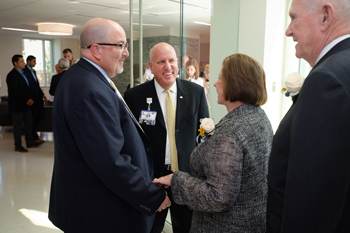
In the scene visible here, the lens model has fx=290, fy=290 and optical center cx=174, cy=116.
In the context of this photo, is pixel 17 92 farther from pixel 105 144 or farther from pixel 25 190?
pixel 105 144

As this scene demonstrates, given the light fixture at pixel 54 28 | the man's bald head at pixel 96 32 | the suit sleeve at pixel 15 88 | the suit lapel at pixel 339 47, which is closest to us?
the suit lapel at pixel 339 47

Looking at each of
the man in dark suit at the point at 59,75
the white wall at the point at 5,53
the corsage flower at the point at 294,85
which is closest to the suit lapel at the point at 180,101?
the corsage flower at the point at 294,85

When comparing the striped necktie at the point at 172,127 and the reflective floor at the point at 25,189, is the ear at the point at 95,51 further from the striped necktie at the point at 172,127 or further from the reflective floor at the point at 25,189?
the reflective floor at the point at 25,189

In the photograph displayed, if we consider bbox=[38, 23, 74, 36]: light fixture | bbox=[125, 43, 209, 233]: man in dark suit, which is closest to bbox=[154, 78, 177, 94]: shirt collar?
bbox=[125, 43, 209, 233]: man in dark suit

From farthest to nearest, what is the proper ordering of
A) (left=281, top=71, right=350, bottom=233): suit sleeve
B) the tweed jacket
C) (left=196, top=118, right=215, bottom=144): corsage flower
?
(left=196, top=118, right=215, bottom=144): corsage flower → the tweed jacket → (left=281, top=71, right=350, bottom=233): suit sleeve

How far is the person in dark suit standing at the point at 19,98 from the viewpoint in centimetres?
617

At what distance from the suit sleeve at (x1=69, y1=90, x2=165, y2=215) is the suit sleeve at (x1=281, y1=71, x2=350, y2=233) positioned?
79 cm

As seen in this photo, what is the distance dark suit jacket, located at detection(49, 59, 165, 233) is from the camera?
4.36 ft

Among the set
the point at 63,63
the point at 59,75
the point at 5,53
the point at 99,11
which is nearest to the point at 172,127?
the point at 59,75

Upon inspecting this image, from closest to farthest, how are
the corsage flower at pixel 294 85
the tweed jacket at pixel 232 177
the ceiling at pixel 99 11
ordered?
the corsage flower at pixel 294 85, the tweed jacket at pixel 232 177, the ceiling at pixel 99 11

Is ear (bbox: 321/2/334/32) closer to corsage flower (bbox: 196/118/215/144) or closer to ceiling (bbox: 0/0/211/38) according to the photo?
corsage flower (bbox: 196/118/215/144)

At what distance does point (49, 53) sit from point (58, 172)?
50.7 feet

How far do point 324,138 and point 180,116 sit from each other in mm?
1466

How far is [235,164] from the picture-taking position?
50.3 inches
